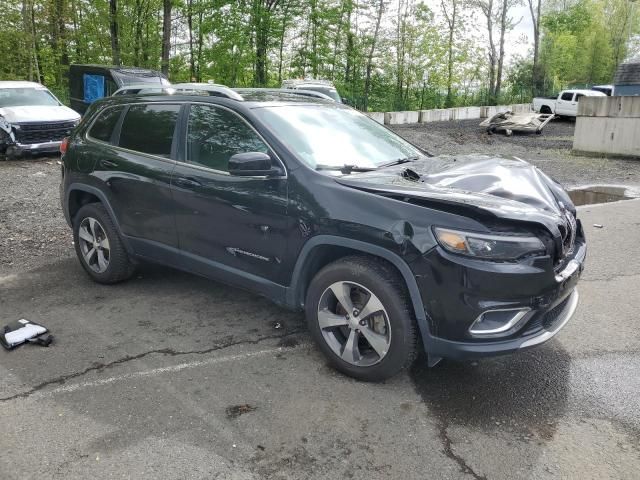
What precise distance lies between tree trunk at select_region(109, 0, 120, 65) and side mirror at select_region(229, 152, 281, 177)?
23219 millimetres

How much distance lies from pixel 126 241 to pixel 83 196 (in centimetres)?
83

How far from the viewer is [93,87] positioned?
1638 cm

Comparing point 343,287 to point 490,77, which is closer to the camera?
point 343,287

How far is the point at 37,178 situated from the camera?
10797 millimetres

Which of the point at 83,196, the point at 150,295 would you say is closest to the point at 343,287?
the point at 150,295

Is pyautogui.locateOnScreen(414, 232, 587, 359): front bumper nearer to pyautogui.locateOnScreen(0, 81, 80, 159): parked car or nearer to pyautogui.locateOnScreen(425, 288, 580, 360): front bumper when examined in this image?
pyautogui.locateOnScreen(425, 288, 580, 360): front bumper

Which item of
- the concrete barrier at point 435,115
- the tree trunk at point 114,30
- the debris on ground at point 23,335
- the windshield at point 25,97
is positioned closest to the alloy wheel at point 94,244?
the debris on ground at point 23,335

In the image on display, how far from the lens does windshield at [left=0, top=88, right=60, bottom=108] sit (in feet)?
44.2

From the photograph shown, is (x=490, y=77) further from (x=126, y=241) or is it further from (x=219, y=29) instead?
(x=126, y=241)

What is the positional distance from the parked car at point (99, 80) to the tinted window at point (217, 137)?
12.4 metres

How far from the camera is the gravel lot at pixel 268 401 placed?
275 centimetres

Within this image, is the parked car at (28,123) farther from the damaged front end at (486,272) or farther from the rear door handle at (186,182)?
the damaged front end at (486,272)

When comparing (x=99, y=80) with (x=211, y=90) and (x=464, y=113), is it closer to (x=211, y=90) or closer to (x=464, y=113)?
(x=211, y=90)

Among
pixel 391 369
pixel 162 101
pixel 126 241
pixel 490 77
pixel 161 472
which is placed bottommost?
pixel 161 472
